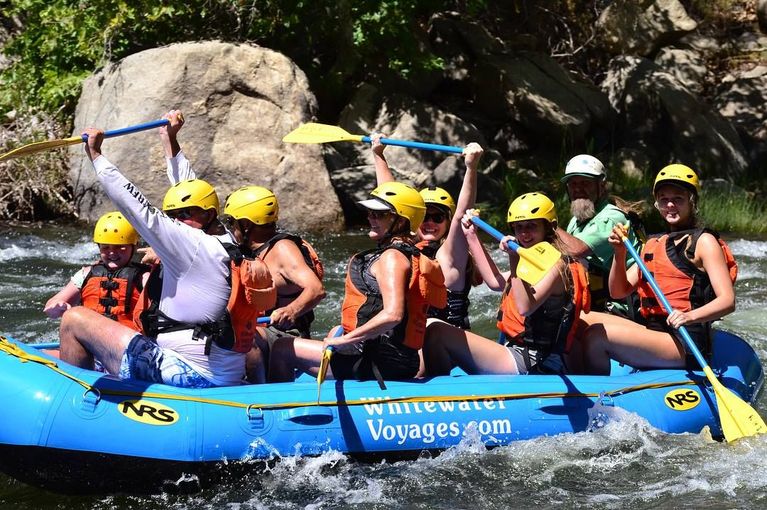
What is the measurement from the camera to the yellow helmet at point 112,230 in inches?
225

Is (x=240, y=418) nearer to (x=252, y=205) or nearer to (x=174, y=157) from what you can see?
(x=252, y=205)

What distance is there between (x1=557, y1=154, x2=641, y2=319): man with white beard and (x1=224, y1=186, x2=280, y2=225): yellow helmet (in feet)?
5.17

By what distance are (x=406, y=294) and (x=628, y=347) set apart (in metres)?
1.30

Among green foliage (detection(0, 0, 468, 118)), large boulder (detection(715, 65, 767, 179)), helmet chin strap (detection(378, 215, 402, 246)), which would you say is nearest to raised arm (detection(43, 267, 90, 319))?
helmet chin strap (detection(378, 215, 402, 246))

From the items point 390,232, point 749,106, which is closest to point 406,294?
point 390,232

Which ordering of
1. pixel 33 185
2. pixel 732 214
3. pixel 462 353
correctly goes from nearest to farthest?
pixel 462 353 < pixel 33 185 < pixel 732 214

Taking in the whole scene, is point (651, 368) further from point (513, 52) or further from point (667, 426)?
point (513, 52)

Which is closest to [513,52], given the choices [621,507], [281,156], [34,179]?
[281,156]

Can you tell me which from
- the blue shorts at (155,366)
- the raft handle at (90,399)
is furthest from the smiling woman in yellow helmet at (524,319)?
the raft handle at (90,399)

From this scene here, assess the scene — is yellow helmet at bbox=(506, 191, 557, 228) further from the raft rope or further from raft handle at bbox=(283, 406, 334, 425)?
raft handle at bbox=(283, 406, 334, 425)

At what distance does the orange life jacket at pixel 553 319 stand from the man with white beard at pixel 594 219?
427 millimetres

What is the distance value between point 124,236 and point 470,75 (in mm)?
9602

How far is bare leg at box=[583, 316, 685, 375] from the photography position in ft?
17.9

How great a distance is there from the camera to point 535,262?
4859mm
